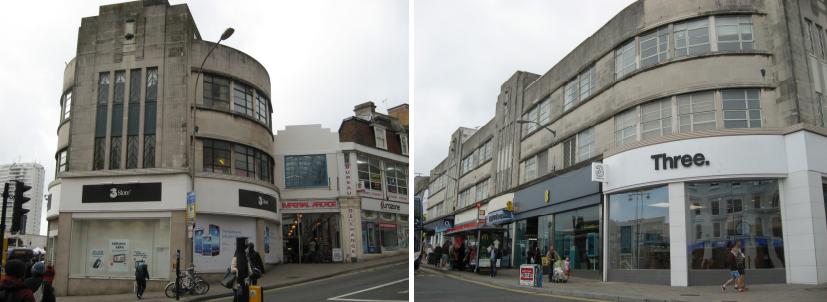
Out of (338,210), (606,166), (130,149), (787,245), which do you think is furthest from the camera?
(338,210)

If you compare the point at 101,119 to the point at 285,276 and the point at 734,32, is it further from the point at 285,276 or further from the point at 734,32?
the point at 734,32

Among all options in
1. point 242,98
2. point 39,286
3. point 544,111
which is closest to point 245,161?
point 242,98

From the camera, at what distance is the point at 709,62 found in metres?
19.6

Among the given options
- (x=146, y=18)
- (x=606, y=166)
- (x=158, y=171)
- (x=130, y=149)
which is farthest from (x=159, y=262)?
(x=606, y=166)

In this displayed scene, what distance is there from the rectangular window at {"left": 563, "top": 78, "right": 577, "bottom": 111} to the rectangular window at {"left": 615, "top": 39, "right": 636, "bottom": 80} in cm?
429

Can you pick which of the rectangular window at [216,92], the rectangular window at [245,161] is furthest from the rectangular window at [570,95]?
Answer: the rectangular window at [216,92]

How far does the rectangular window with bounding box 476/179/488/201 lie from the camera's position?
140 feet

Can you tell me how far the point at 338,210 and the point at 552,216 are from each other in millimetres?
11192

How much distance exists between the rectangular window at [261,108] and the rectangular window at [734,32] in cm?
1770

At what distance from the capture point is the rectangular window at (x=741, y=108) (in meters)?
18.9

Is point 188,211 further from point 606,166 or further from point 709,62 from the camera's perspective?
point 709,62

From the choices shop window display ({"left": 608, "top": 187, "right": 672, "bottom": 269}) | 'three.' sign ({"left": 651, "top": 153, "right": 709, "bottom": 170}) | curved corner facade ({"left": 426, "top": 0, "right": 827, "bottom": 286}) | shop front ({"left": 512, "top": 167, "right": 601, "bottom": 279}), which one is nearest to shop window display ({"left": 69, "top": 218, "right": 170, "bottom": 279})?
shop front ({"left": 512, "top": 167, "right": 601, "bottom": 279})

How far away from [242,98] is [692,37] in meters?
17.8

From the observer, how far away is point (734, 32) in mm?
19672
